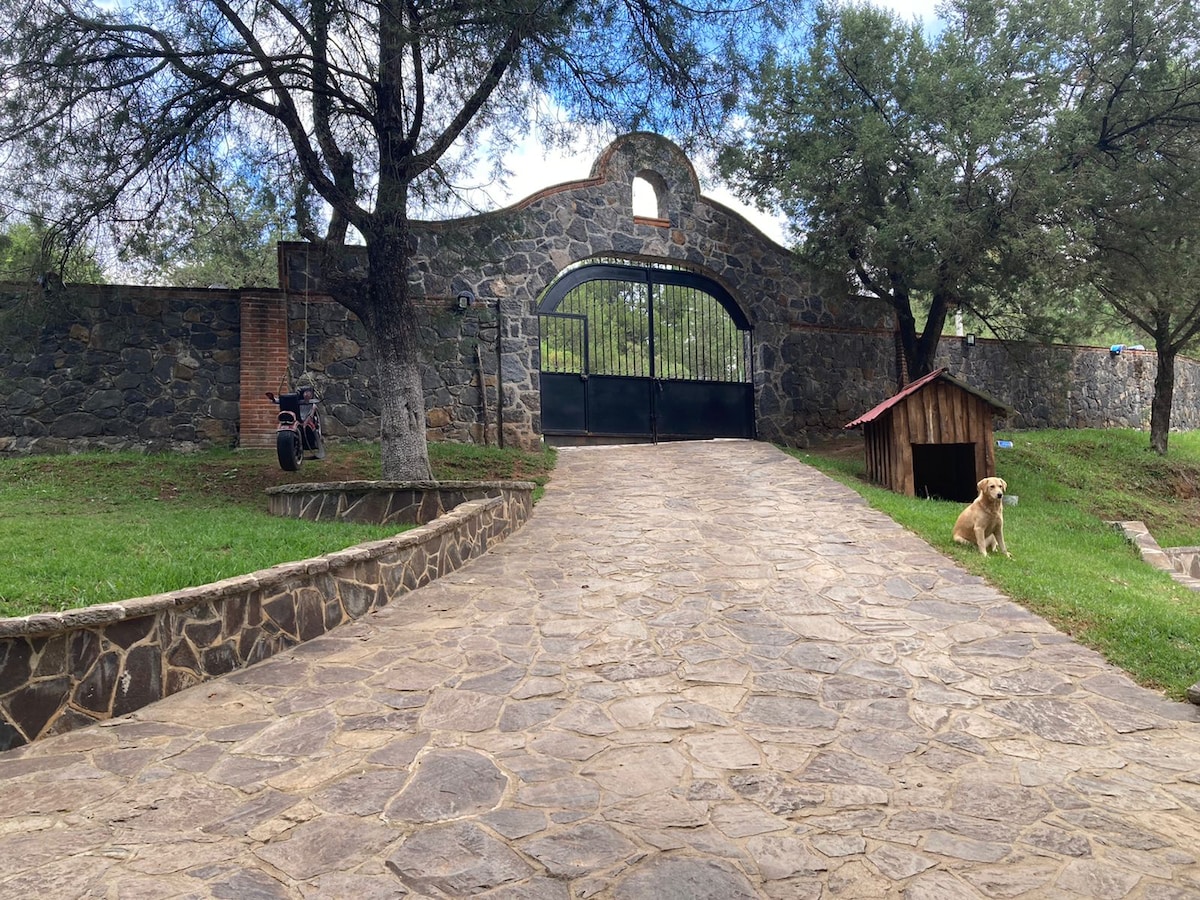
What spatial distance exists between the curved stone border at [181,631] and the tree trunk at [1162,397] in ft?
49.8

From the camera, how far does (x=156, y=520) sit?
7504 millimetres

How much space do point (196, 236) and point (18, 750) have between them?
840 centimetres

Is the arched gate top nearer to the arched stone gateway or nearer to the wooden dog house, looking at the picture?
the arched stone gateway

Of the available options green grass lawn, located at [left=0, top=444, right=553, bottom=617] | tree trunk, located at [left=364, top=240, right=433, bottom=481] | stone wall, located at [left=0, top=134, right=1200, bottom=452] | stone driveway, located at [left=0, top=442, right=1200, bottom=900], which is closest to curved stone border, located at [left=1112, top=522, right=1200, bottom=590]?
stone driveway, located at [left=0, top=442, right=1200, bottom=900]

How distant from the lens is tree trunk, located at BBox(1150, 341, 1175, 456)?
1568 centimetres

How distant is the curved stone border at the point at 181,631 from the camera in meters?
3.79

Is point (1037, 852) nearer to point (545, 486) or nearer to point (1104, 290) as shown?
point (545, 486)

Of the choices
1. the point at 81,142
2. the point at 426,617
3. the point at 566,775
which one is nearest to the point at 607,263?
the point at 81,142

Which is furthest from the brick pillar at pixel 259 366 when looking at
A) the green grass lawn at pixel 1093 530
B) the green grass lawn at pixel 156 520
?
the green grass lawn at pixel 1093 530

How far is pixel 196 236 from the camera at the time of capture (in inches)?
413

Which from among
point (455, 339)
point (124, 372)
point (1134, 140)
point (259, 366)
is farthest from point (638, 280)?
point (124, 372)

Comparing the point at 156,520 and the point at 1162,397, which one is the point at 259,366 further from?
the point at 1162,397

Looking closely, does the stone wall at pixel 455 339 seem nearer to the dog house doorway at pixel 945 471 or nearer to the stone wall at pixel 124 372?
the stone wall at pixel 124 372

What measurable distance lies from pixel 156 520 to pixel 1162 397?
17.5 meters
